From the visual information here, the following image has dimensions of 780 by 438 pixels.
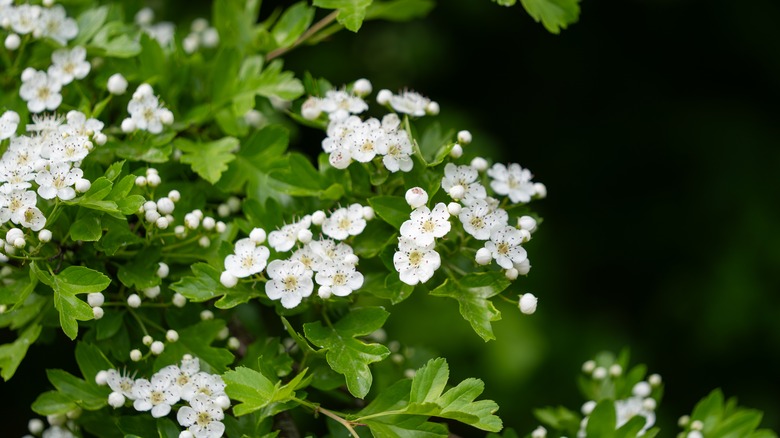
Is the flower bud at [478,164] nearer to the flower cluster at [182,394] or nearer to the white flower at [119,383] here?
the flower cluster at [182,394]

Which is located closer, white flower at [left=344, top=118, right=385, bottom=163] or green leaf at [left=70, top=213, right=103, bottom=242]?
green leaf at [left=70, top=213, right=103, bottom=242]

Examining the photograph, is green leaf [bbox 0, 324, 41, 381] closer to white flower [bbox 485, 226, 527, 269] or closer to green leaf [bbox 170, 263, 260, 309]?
green leaf [bbox 170, 263, 260, 309]

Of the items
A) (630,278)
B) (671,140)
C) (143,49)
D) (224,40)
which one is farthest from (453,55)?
(143,49)

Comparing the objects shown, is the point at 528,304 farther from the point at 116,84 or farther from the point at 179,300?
the point at 116,84

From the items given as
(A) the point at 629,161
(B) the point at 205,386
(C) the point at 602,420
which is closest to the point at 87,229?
(B) the point at 205,386

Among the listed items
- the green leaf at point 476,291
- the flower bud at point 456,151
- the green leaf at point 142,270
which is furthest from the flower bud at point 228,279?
the flower bud at point 456,151

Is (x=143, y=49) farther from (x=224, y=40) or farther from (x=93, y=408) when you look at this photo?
(x=93, y=408)

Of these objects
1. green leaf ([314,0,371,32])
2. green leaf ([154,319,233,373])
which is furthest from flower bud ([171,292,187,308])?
green leaf ([314,0,371,32])
